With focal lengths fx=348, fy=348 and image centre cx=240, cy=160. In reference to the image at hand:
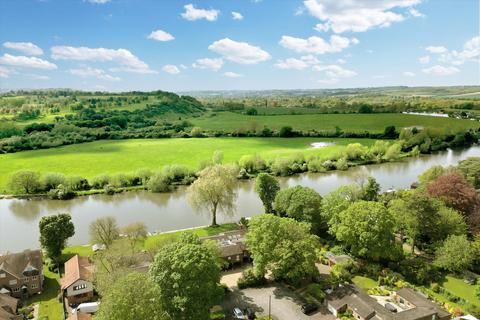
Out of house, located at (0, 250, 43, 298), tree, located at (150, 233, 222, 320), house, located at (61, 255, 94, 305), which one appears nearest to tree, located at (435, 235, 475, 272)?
tree, located at (150, 233, 222, 320)

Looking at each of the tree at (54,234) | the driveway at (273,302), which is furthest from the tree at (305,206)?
the tree at (54,234)

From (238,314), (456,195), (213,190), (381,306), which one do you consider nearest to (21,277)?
(238,314)

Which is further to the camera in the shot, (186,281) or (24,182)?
(24,182)

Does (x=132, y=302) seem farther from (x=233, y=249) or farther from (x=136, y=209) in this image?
(x=136, y=209)

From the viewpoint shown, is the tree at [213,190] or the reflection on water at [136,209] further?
the reflection on water at [136,209]

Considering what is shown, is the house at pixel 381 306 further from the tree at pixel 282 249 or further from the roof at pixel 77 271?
the roof at pixel 77 271

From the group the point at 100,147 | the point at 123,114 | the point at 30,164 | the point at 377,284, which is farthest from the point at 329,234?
the point at 123,114

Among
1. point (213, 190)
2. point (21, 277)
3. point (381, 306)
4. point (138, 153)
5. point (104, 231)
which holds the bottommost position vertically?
point (381, 306)
